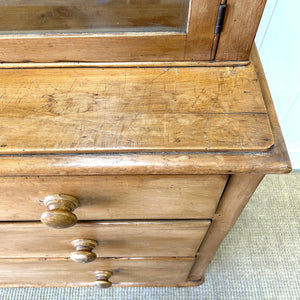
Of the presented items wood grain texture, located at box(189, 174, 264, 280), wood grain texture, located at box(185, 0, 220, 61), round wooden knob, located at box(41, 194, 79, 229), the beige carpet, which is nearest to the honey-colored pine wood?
wood grain texture, located at box(189, 174, 264, 280)

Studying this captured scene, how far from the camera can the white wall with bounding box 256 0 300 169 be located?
72cm

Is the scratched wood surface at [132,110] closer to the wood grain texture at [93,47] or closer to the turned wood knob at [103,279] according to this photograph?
the wood grain texture at [93,47]

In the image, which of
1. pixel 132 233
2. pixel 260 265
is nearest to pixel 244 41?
pixel 132 233

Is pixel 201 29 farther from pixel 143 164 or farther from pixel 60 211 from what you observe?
pixel 60 211

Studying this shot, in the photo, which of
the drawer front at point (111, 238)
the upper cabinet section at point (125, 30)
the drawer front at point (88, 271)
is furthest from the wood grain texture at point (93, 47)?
the drawer front at point (88, 271)

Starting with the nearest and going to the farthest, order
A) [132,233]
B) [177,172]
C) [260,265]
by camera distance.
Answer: [177,172], [132,233], [260,265]

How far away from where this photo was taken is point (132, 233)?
0.62 meters

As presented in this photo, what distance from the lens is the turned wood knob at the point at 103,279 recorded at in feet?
2.58

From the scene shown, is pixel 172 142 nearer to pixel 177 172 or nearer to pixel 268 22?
pixel 177 172

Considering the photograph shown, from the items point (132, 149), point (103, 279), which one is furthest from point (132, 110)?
point (103, 279)

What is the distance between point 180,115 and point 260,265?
32.8 inches

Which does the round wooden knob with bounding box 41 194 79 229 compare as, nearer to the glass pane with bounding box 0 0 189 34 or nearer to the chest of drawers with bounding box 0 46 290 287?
the chest of drawers with bounding box 0 46 290 287

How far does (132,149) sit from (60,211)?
0.16 meters

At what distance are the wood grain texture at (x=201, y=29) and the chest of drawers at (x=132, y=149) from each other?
1.1 inches
